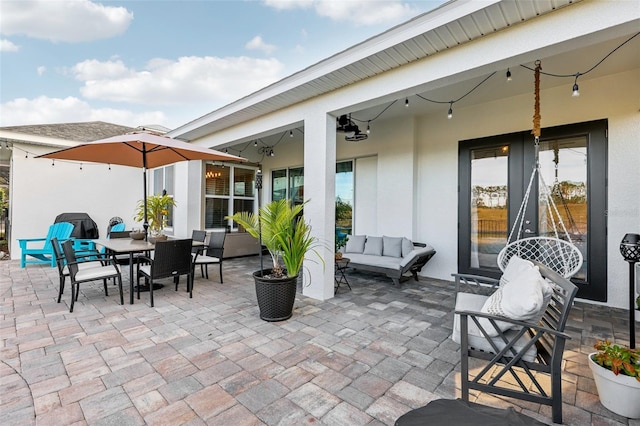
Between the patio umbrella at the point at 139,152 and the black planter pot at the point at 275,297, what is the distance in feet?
7.08

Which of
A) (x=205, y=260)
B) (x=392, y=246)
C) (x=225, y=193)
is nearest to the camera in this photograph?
(x=205, y=260)

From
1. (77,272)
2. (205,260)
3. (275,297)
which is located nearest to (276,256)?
(275,297)

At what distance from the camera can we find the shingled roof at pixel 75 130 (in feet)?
23.3

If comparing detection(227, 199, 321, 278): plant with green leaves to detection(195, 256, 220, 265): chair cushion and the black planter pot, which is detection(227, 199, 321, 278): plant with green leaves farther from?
detection(195, 256, 220, 265): chair cushion

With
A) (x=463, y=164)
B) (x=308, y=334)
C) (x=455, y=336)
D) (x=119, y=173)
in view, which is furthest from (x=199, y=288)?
(x=119, y=173)

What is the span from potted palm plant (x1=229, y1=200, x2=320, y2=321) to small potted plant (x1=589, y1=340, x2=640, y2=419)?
8.55ft

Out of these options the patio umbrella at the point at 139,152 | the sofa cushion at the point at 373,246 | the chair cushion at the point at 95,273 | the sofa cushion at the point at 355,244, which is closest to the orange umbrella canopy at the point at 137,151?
the patio umbrella at the point at 139,152

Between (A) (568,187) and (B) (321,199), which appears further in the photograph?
(A) (568,187)

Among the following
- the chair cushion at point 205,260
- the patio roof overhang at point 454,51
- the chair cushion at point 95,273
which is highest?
the patio roof overhang at point 454,51

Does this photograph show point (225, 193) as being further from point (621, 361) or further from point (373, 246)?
point (621, 361)

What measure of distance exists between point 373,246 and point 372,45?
361cm

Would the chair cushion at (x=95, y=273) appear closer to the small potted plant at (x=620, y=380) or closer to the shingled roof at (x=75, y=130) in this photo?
the small potted plant at (x=620, y=380)

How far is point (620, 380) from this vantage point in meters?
1.75

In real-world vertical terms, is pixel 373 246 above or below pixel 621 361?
above
